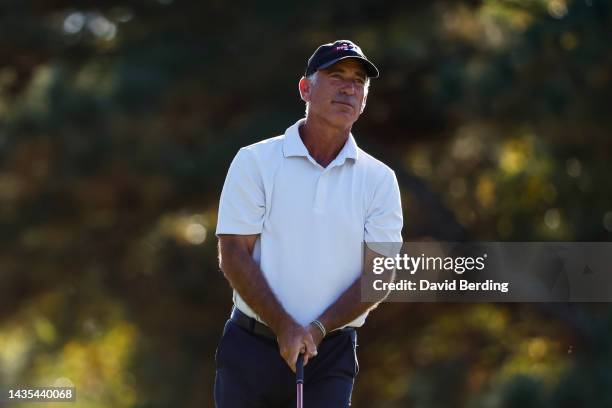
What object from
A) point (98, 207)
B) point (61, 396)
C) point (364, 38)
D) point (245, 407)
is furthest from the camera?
point (98, 207)

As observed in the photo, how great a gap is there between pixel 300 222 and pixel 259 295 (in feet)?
0.72

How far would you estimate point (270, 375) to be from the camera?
11.6ft

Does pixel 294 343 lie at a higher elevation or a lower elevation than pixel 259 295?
lower

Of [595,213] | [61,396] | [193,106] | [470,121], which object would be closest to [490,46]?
[470,121]

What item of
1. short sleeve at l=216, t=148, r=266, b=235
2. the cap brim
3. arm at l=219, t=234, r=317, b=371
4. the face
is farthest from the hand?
the cap brim

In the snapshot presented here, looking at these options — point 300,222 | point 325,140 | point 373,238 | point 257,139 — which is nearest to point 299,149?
point 325,140

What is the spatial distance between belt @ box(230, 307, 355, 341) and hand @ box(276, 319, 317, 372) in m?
0.10

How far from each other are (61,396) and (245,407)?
10.4ft

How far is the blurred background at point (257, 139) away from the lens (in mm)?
10062

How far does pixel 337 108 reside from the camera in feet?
12.0

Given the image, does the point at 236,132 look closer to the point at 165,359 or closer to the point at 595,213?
the point at 165,359

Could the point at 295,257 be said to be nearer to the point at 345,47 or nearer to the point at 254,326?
the point at 254,326

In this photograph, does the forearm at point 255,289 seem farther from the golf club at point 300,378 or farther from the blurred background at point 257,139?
the blurred background at point 257,139

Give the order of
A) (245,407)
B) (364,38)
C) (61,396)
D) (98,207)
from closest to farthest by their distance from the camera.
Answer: (245,407), (61,396), (364,38), (98,207)
